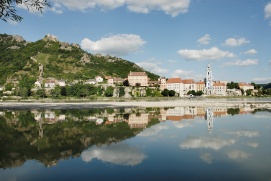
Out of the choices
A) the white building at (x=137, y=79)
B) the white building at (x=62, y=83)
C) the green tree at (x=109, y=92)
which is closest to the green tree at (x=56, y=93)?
the green tree at (x=109, y=92)

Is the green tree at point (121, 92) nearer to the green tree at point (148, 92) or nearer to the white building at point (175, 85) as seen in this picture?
the green tree at point (148, 92)

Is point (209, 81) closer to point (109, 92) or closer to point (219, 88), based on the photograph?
point (219, 88)

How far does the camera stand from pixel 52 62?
155 metres

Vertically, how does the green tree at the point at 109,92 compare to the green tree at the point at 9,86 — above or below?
below

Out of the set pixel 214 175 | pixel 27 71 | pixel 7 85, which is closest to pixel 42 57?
pixel 27 71

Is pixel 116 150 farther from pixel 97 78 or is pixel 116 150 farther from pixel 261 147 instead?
pixel 97 78

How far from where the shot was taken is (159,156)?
14.1 metres

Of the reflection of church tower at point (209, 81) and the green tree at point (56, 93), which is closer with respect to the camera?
the green tree at point (56, 93)

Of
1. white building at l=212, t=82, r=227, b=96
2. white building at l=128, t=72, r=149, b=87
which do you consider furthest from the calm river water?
white building at l=212, t=82, r=227, b=96

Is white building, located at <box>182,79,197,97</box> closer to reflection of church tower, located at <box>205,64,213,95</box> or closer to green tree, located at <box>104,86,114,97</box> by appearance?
Result: reflection of church tower, located at <box>205,64,213,95</box>

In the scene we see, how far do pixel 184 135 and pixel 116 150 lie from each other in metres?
6.83

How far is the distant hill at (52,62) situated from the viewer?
141 meters

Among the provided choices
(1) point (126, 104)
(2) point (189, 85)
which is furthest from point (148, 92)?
(2) point (189, 85)

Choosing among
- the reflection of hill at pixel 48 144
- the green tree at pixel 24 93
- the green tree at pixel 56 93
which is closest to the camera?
the reflection of hill at pixel 48 144
